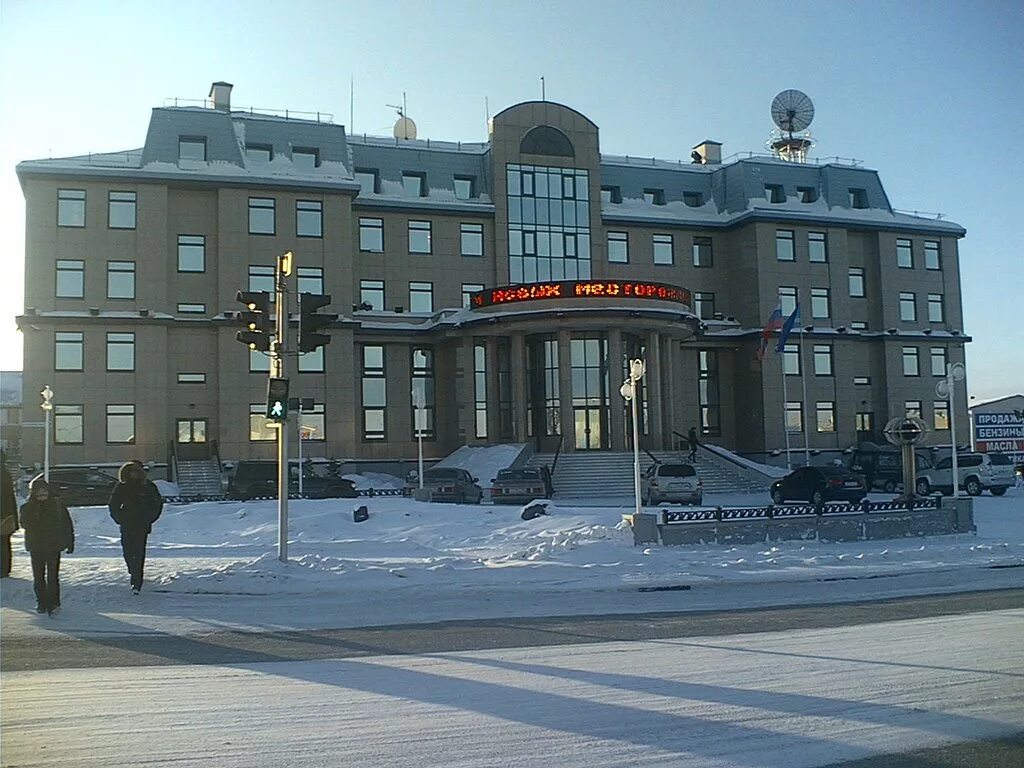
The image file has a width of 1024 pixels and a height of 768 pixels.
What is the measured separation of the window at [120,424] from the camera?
4606 centimetres

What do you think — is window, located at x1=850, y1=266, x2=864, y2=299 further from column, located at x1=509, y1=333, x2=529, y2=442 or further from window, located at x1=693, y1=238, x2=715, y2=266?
column, located at x1=509, y1=333, x2=529, y2=442

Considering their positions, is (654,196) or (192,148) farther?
(654,196)

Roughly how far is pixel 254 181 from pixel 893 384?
38319 mm

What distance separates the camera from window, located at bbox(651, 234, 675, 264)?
188ft

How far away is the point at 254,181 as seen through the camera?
48031 mm

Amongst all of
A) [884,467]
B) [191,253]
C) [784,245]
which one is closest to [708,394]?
[784,245]

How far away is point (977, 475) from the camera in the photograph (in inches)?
A: 1487

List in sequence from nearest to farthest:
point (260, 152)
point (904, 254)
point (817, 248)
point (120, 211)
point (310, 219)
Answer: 1. point (120, 211)
2. point (310, 219)
3. point (260, 152)
4. point (817, 248)
5. point (904, 254)

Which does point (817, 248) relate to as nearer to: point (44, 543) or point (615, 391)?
point (615, 391)

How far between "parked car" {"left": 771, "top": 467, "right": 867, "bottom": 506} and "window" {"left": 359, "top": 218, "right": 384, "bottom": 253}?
26.0 metres

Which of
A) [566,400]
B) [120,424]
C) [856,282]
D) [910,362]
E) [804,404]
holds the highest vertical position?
[856,282]

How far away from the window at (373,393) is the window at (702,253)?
1969 centimetres

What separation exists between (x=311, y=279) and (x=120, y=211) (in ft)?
30.9

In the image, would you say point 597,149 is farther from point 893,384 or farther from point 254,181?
point 893,384
